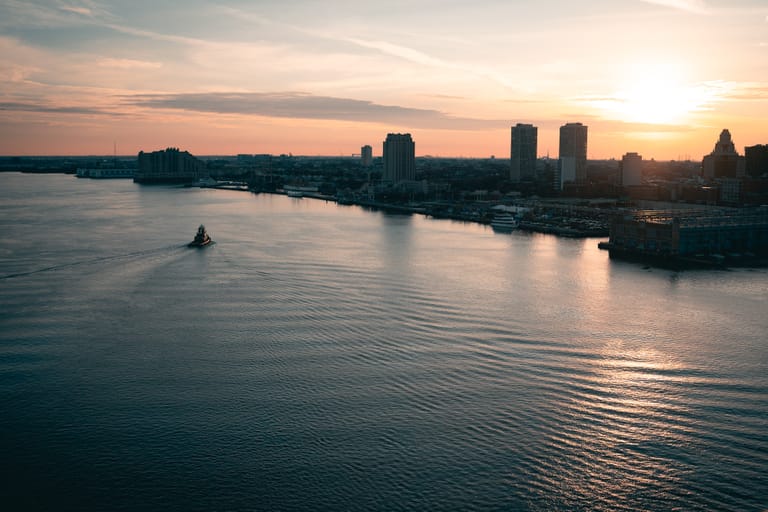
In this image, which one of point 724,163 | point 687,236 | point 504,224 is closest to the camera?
point 687,236

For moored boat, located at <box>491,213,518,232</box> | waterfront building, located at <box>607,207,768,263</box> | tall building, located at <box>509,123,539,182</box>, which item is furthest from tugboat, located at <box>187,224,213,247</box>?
tall building, located at <box>509,123,539,182</box>

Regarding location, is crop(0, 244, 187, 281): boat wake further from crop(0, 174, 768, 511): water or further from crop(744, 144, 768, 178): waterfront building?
crop(744, 144, 768, 178): waterfront building

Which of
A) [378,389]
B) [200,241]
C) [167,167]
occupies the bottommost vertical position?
[378,389]

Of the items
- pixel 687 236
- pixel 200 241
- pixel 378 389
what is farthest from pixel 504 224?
pixel 378 389

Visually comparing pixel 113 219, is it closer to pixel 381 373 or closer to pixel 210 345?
pixel 210 345

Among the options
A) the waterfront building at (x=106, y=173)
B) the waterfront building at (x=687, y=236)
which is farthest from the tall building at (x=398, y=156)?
the waterfront building at (x=687, y=236)

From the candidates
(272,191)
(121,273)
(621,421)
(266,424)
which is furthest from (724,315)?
(272,191)

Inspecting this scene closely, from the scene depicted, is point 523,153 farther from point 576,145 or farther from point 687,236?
point 687,236
